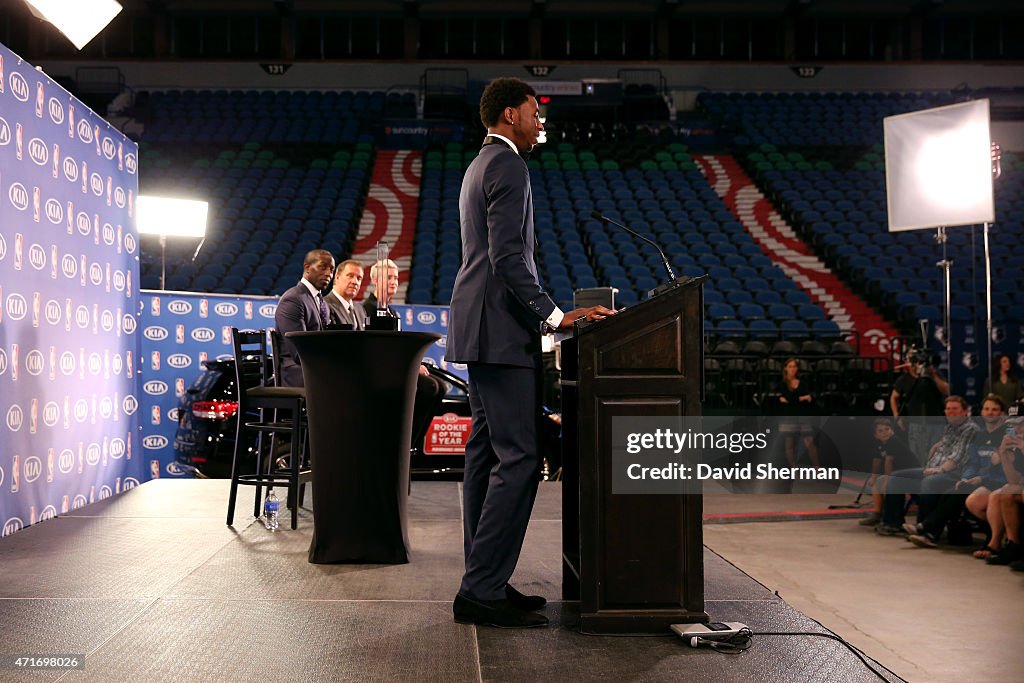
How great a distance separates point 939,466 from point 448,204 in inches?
417

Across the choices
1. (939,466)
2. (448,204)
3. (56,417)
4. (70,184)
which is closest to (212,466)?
(56,417)

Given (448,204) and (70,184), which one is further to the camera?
(448,204)

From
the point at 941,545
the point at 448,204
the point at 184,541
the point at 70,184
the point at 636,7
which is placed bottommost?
the point at 941,545

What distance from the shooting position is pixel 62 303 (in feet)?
15.2

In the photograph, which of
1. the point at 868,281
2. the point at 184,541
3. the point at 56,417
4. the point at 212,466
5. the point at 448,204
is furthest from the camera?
the point at 448,204

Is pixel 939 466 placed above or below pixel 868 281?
below

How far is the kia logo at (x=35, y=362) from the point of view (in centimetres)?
421

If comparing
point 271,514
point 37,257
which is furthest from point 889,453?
point 37,257

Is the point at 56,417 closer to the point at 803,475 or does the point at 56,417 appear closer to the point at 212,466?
the point at 212,466

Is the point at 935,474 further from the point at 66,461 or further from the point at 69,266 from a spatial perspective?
the point at 69,266

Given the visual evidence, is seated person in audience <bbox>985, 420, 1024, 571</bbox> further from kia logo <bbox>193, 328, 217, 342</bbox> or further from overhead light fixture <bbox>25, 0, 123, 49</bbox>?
kia logo <bbox>193, 328, 217, 342</bbox>

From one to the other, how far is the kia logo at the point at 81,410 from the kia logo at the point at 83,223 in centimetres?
96

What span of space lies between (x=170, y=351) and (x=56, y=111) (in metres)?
2.92

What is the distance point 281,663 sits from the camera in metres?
2.08
